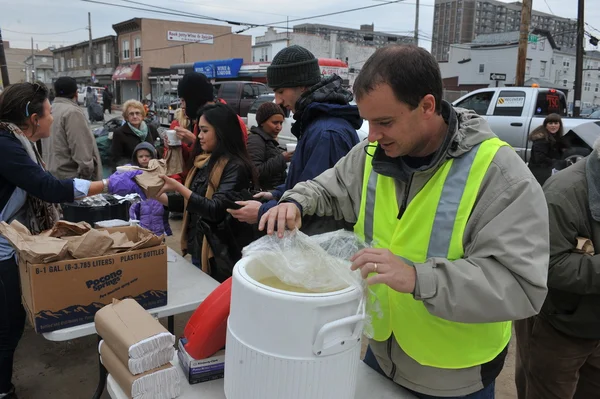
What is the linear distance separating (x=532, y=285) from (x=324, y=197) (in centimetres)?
76

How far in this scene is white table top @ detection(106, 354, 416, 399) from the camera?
58.9 inches

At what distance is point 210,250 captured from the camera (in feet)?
9.67

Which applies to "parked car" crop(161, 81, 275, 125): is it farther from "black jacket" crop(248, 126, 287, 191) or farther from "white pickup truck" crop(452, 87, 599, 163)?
"black jacket" crop(248, 126, 287, 191)

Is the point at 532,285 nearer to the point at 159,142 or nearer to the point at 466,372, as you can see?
the point at 466,372

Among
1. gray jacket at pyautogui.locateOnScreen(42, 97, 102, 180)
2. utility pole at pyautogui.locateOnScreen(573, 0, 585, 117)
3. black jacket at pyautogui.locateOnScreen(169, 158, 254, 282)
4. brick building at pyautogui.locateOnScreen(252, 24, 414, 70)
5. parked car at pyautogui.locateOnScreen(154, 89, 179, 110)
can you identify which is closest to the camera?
black jacket at pyautogui.locateOnScreen(169, 158, 254, 282)

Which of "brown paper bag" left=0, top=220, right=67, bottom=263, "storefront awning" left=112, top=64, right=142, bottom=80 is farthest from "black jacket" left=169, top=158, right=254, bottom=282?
"storefront awning" left=112, top=64, right=142, bottom=80

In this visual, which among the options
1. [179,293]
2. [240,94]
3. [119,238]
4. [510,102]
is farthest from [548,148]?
[240,94]

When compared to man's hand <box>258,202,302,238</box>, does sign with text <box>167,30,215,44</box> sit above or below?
above

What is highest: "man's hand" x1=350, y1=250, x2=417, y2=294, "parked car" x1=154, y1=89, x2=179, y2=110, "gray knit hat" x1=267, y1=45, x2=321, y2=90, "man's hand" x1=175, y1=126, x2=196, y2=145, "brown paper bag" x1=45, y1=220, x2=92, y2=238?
"parked car" x1=154, y1=89, x2=179, y2=110

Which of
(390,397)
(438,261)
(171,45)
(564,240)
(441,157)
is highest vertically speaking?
(171,45)

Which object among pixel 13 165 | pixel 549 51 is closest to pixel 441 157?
pixel 13 165

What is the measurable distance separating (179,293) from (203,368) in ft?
3.09

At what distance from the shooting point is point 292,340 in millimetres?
1040

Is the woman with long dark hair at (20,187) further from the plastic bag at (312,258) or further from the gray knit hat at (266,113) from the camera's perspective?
the gray knit hat at (266,113)
